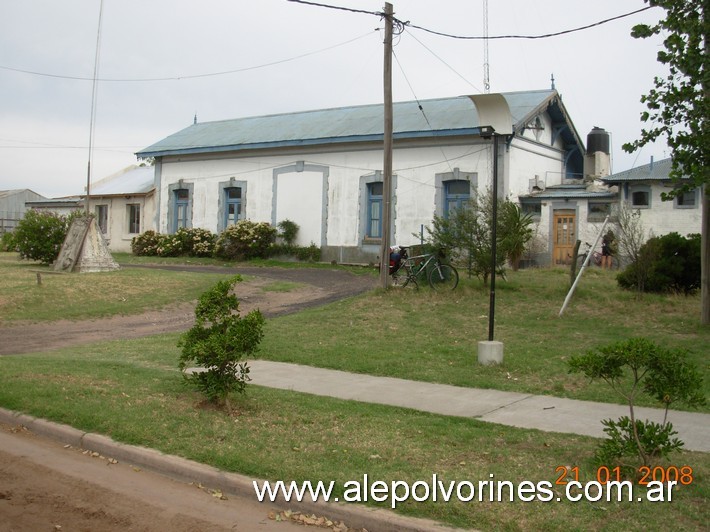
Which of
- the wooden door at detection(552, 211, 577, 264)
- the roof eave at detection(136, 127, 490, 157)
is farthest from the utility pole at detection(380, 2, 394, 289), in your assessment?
the wooden door at detection(552, 211, 577, 264)

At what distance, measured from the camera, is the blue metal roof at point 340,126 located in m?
26.6

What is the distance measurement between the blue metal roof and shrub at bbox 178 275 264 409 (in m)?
18.3

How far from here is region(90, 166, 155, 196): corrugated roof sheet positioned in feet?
125

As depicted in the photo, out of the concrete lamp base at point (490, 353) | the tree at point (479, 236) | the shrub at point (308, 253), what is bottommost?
the concrete lamp base at point (490, 353)

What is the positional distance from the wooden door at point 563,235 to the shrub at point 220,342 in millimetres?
20923

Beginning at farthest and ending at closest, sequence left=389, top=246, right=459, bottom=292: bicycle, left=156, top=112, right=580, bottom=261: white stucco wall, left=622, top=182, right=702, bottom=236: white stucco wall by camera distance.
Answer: left=156, top=112, right=580, bottom=261: white stucco wall
left=622, top=182, right=702, bottom=236: white stucco wall
left=389, top=246, right=459, bottom=292: bicycle

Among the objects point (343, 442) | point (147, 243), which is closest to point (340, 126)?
point (147, 243)

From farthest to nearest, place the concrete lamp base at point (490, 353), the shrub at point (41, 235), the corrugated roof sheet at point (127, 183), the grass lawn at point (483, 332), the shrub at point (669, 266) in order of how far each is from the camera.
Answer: the corrugated roof sheet at point (127, 183)
the shrub at point (41, 235)
the shrub at point (669, 266)
the concrete lamp base at point (490, 353)
the grass lawn at point (483, 332)

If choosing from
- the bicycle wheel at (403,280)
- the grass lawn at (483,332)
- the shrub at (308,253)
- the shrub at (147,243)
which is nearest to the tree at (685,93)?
the grass lawn at (483,332)

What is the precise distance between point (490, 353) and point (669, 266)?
303 inches

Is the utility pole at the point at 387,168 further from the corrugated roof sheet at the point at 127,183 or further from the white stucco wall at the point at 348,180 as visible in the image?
the corrugated roof sheet at the point at 127,183

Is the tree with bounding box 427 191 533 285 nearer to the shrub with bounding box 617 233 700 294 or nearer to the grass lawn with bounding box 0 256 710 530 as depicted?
the grass lawn with bounding box 0 256 710 530

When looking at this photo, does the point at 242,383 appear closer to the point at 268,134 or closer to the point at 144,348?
the point at 144,348

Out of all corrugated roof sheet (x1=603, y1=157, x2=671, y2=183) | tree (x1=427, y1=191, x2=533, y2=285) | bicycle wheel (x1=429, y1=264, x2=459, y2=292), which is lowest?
bicycle wheel (x1=429, y1=264, x2=459, y2=292)
